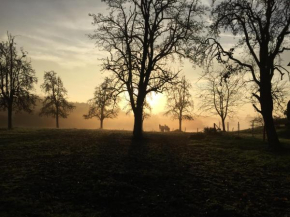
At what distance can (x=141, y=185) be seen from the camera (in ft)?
31.7

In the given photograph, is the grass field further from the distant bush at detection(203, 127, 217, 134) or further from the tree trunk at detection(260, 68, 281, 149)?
the distant bush at detection(203, 127, 217, 134)

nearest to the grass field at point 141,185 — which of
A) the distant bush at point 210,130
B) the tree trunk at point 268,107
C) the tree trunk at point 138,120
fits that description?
the tree trunk at point 268,107

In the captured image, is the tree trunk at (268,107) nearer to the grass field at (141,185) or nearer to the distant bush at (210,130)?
the grass field at (141,185)

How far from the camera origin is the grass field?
7.22m

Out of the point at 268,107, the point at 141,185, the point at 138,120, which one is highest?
the point at 268,107

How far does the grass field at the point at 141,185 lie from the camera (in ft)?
23.7

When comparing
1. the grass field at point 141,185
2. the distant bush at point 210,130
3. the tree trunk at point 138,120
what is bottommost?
the grass field at point 141,185

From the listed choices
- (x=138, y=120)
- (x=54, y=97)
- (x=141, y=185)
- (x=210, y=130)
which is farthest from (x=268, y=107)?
(x=54, y=97)

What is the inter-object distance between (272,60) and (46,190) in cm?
1666

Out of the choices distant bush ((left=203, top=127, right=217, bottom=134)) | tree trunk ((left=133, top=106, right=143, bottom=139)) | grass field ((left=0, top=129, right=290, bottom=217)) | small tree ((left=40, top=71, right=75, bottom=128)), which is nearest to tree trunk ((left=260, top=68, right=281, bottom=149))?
grass field ((left=0, top=129, right=290, bottom=217))

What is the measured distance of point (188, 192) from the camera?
891 cm

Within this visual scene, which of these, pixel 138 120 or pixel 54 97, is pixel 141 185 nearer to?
pixel 138 120

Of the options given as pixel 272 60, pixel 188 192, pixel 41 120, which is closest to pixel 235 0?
pixel 272 60

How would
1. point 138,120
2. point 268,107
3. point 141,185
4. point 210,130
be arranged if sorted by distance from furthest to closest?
point 210,130 < point 138,120 < point 268,107 < point 141,185
